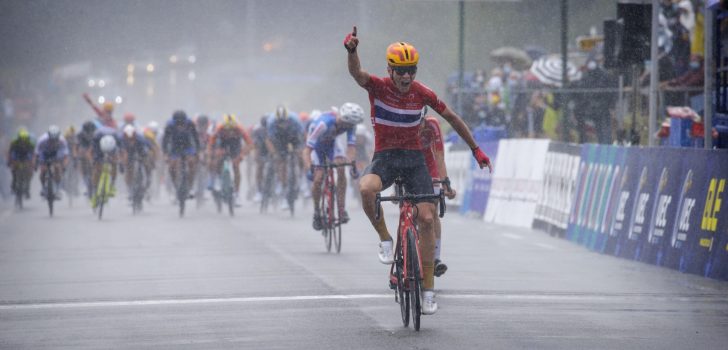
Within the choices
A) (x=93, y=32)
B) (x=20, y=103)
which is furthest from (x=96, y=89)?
(x=93, y=32)

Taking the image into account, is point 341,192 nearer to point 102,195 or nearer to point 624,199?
point 624,199

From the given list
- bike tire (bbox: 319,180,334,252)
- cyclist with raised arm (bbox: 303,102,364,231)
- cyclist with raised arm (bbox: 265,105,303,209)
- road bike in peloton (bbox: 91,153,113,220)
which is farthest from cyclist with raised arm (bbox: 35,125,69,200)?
bike tire (bbox: 319,180,334,252)

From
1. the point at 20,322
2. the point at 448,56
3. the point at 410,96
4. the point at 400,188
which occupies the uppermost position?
the point at 448,56

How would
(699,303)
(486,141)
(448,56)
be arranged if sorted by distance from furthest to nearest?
(448,56) → (486,141) → (699,303)

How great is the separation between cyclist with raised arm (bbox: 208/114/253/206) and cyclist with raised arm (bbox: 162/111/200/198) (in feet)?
1.62

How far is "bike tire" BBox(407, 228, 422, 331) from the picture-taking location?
9086 mm

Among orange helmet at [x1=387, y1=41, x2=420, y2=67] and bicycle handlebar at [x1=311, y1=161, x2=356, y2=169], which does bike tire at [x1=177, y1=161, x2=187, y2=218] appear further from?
orange helmet at [x1=387, y1=41, x2=420, y2=67]

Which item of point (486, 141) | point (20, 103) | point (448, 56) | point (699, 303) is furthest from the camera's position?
point (20, 103)

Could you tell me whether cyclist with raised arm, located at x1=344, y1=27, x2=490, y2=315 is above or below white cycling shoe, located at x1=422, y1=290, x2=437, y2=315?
above

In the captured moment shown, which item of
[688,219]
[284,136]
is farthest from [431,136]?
[284,136]

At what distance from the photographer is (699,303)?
11.2m

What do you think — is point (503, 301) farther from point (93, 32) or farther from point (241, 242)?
point (93, 32)

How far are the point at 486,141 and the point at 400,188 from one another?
17.5 metres

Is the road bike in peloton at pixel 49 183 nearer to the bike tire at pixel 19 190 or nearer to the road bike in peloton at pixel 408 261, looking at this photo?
the bike tire at pixel 19 190
